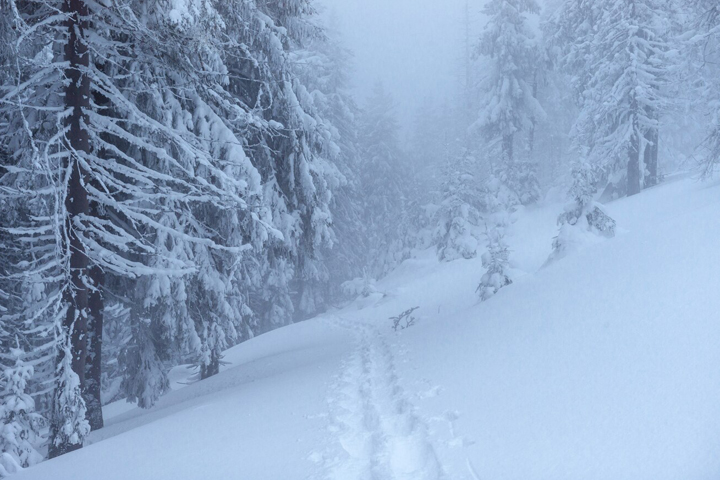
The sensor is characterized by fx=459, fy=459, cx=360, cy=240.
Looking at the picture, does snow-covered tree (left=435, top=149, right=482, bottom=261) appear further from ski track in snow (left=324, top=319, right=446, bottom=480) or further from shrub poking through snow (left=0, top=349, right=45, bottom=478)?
shrub poking through snow (left=0, top=349, right=45, bottom=478)

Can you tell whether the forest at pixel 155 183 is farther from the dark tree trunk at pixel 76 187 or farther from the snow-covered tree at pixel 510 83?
the snow-covered tree at pixel 510 83

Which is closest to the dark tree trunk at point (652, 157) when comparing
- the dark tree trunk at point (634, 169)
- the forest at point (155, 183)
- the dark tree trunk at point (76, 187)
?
the dark tree trunk at point (634, 169)

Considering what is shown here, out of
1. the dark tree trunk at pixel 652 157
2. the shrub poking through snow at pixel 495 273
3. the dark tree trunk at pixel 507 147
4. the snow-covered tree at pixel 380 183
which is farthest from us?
the snow-covered tree at pixel 380 183

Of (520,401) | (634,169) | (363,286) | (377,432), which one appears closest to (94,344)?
(377,432)

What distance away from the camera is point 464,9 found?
60.8 meters

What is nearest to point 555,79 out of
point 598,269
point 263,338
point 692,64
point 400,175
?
point 400,175

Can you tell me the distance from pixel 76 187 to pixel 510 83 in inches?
970

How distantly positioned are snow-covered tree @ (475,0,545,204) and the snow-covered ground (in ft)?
58.6

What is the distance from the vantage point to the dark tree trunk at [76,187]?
5.95 metres

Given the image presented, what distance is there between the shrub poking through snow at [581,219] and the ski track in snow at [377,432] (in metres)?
4.64

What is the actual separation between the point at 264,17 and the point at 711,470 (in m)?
8.31

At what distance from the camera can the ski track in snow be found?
4039mm

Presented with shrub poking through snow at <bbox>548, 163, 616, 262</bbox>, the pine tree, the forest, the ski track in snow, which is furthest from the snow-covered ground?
the pine tree

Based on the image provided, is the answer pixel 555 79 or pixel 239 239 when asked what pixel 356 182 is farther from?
pixel 239 239
